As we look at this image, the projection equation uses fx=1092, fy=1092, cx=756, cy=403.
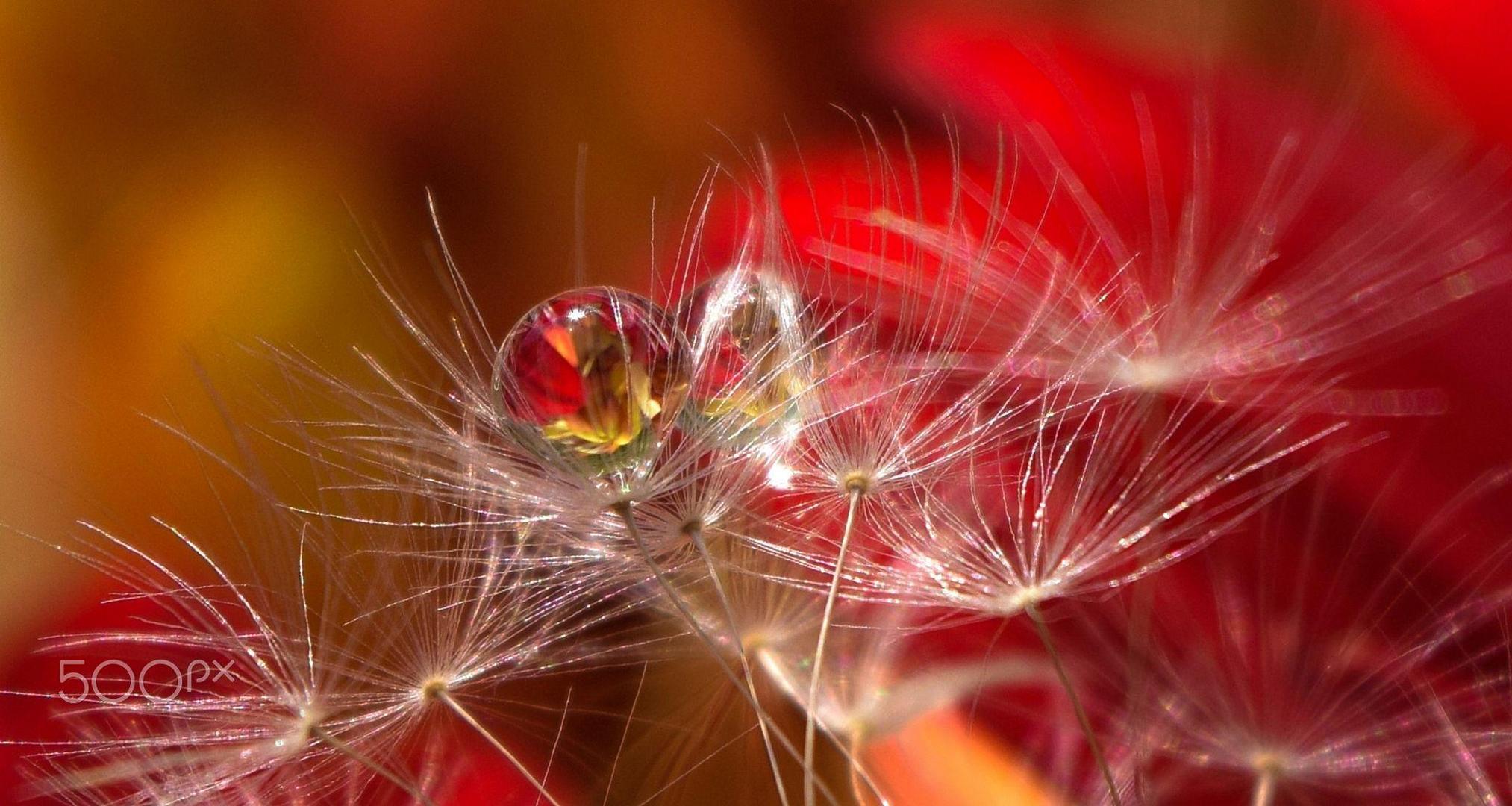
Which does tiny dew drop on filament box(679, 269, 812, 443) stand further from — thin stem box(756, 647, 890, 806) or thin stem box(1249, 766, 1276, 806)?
thin stem box(1249, 766, 1276, 806)

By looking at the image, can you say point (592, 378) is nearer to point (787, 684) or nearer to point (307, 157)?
point (787, 684)

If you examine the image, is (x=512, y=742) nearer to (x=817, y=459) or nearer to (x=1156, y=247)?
(x=817, y=459)

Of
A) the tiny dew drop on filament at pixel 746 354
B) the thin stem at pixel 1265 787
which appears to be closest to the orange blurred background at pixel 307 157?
the tiny dew drop on filament at pixel 746 354

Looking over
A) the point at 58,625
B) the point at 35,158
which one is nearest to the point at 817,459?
the point at 58,625

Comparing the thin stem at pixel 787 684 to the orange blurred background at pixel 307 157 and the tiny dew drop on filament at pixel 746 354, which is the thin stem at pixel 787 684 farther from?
the orange blurred background at pixel 307 157

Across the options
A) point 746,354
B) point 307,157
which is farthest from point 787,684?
point 307,157

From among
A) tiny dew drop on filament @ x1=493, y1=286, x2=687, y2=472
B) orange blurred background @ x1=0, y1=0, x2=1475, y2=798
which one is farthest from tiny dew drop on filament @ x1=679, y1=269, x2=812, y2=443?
orange blurred background @ x1=0, y1=0, x2=1475, y2=798
